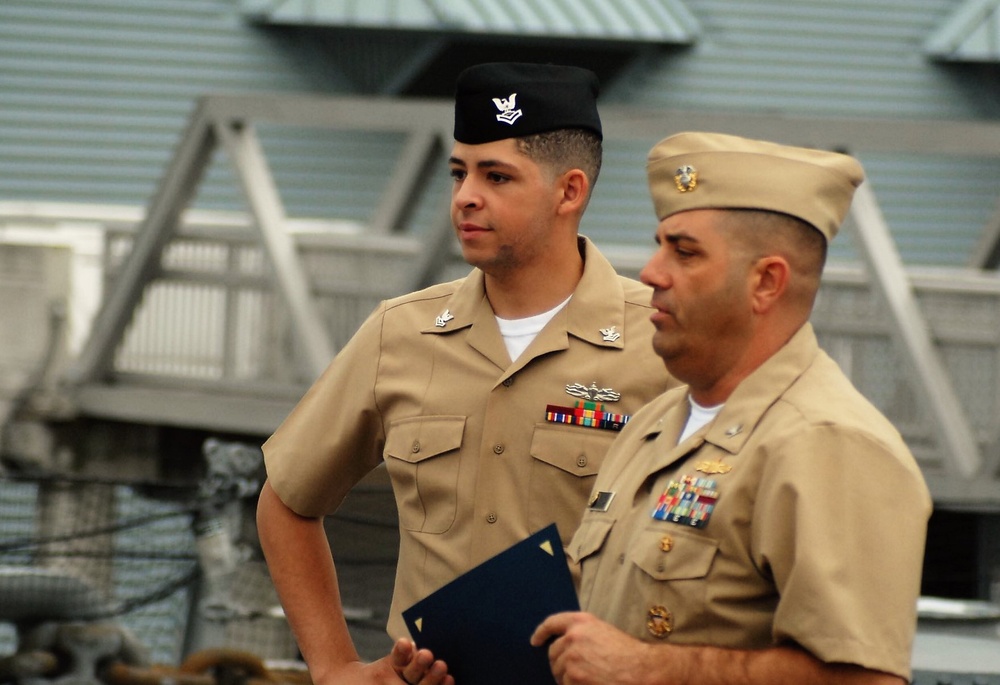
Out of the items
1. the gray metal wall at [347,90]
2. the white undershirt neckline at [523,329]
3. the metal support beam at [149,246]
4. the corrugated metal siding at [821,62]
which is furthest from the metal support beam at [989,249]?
the corrugated metal siding at [821,62]

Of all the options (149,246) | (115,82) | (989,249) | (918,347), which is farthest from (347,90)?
(918,347)

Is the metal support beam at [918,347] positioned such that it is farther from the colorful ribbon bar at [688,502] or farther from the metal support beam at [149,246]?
the colorful ribbon bar at [688,502]

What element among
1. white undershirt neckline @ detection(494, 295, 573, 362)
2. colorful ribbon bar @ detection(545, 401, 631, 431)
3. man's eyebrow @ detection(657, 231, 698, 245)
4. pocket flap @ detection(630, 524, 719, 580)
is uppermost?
man's eyebrow @ detection(657, 231, 698, 245)

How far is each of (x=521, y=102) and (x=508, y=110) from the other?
0.09 feet

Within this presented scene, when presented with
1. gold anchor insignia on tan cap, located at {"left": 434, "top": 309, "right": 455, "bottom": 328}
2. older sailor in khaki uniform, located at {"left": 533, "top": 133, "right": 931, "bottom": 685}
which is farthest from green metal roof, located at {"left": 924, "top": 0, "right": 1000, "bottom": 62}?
older sailor in khaki uniform, located at {"left": 533, "top": 133, "right": 931, "bottom": 685}

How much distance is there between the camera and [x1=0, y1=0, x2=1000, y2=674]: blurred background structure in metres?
6.52

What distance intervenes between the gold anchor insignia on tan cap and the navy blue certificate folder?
66 cm

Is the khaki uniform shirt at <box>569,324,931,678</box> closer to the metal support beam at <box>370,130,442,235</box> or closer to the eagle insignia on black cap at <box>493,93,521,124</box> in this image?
the eagle insignia on black cap at <box>493,93,521,124</box>

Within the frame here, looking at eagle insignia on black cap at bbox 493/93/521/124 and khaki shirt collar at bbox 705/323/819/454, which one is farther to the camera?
eagle insignia on black cap at bbox 493/93/521/124

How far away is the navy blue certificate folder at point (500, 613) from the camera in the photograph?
2367 millimetres

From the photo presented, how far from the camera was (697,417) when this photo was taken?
2416 mm

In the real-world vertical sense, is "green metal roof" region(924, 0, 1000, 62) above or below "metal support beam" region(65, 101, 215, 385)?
above

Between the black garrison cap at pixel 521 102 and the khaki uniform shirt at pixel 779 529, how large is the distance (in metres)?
0.71

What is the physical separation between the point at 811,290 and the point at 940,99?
1768 cm
